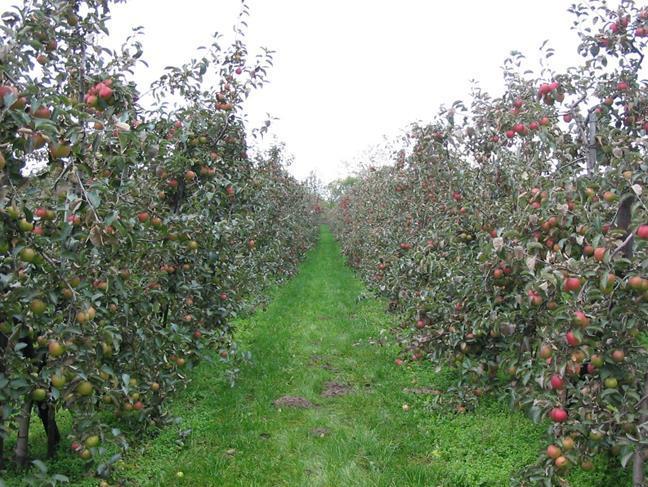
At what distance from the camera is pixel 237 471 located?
3811mm

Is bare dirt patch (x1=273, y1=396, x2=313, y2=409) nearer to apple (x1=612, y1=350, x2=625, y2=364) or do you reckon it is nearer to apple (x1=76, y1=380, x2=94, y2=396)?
apple (x1=76, y1=380, x2=94, y2=396)

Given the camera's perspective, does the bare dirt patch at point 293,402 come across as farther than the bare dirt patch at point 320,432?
Yes

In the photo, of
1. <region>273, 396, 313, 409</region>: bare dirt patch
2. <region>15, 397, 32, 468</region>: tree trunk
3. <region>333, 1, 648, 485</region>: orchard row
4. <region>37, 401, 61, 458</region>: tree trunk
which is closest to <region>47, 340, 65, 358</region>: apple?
<region>15, 397, 32, 468</region>: tree trunk

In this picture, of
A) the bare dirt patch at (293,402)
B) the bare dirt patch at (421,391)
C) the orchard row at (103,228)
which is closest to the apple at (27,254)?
the orchard row at (103,228)

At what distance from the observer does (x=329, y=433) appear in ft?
14.5

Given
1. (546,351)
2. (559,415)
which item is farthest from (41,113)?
(559,415)

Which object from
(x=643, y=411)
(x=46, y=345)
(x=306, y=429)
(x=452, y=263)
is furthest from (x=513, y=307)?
(x=46, y=345)

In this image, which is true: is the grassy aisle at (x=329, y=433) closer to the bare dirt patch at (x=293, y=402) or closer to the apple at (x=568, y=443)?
the bare dirt patch at (x=293, y=402)

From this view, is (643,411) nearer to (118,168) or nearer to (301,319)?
(118,168)

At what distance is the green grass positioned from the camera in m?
3.67

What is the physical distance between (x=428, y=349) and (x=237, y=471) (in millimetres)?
1966

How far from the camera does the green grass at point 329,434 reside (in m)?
3.67

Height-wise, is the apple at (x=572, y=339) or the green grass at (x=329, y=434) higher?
the apple at (x=572, y=339)

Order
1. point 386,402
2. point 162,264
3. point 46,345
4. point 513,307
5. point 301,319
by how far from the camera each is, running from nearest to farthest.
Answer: point 46,345, point 513,307, point 162,264, point 386,402, point 301,319
